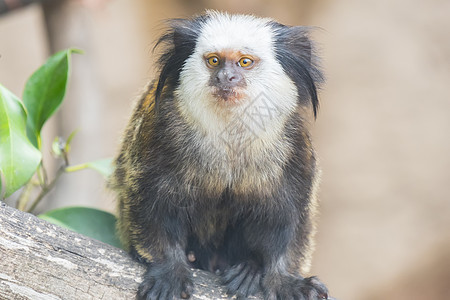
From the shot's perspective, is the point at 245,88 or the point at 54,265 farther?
the point at 245,88

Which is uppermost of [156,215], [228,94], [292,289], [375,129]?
[228,94]

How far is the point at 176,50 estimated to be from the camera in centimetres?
259

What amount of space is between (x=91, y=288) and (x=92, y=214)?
739 millimetres

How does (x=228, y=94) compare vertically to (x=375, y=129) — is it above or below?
above

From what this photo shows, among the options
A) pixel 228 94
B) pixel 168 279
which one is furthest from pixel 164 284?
pixel 228 94

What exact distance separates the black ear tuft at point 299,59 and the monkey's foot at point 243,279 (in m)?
0.74

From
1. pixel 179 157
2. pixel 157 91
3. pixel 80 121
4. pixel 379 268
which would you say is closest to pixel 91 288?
pixel 179 157

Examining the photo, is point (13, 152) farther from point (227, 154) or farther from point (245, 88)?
point (245, 88)

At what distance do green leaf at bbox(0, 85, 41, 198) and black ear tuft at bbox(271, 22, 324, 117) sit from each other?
43.4 inches

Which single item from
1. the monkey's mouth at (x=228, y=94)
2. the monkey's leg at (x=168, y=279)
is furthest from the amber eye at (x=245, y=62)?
the monkey's leg at (x=168, y=279)

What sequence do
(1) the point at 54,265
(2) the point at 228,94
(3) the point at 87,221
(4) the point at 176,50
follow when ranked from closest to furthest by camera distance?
1. (1) the point at 54,265
2. (2) the point at 228,94
3. (4) the point at 176,50
4. (3) the point at 87,221

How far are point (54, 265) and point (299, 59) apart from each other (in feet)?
4.21

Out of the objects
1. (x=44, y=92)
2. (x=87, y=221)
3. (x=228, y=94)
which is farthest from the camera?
(x=87, y=221)

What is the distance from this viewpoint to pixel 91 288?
2.26 m
